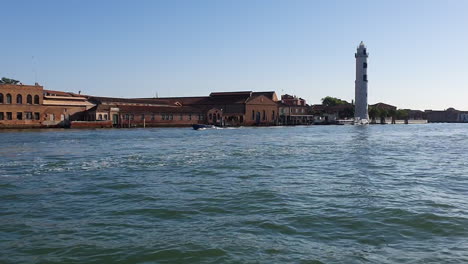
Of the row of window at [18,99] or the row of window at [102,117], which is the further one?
the row of window at [102,117]

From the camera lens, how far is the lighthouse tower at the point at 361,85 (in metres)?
99.4

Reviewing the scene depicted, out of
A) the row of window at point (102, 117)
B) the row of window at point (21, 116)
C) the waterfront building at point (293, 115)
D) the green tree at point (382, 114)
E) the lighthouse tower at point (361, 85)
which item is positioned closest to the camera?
the row of window at point (21, 116)

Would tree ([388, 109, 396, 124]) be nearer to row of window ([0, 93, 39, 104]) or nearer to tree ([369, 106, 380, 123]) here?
tree ([369, 106, 380, 123])

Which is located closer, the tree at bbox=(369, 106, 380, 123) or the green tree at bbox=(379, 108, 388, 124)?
the tree at bbox=(369, 106, 380, 123)

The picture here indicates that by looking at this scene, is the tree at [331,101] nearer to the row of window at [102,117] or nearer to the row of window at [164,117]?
the row of window at [164,117]

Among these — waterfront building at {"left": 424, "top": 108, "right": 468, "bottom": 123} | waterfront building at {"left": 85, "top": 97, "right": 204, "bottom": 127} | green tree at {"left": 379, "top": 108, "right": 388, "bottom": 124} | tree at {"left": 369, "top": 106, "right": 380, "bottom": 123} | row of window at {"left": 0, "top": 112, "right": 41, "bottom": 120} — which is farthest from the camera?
waterfront building at {"left": 424, "top": 108, "right": 468, "bottom": 123}

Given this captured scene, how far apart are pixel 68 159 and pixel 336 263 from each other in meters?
16.9

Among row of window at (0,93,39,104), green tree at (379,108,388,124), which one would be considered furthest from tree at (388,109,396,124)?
row of window at (0,93,39,104)

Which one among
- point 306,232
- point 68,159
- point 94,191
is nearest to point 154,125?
point 68,159

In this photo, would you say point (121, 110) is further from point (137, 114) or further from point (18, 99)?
point (18, 99)

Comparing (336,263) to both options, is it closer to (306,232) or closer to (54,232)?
(306,232)

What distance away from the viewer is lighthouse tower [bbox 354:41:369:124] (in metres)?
99.4

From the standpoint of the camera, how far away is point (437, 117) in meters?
167

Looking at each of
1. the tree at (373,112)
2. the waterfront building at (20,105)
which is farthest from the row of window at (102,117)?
the tree at (373,112)
